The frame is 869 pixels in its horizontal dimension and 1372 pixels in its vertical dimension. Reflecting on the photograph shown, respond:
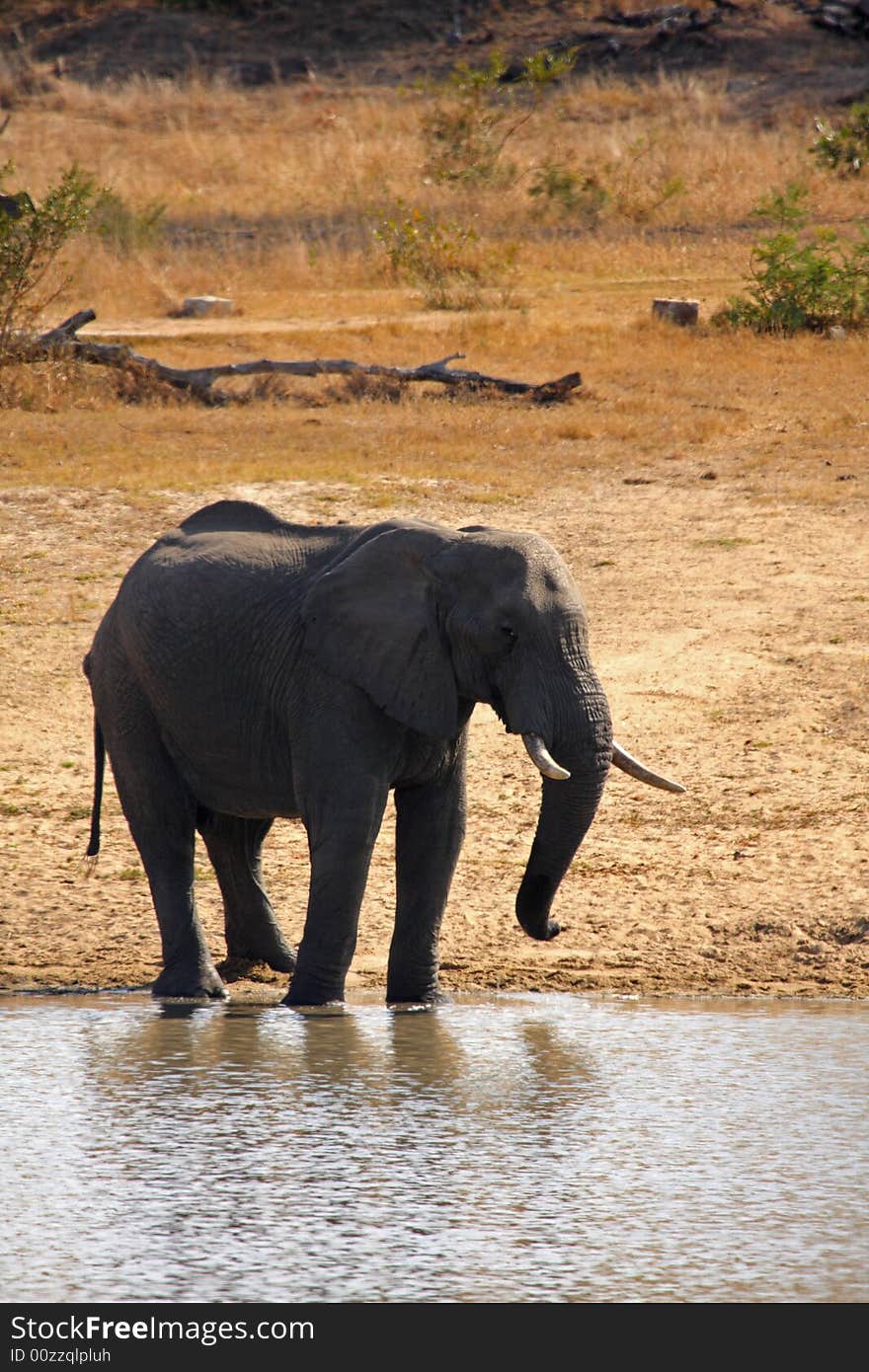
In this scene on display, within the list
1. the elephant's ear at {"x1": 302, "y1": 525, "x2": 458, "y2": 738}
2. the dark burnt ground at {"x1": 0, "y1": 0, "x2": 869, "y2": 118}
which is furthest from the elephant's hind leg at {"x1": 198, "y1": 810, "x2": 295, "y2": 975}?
the dark burnt ground at {"x1": 0, "y1": 0, "x2": 869, "y2": 118}

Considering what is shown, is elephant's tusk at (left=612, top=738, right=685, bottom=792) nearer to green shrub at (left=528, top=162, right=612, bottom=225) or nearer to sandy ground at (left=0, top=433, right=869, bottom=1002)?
sandy ground at (left=0, top=433, right=869, bottom=1002)

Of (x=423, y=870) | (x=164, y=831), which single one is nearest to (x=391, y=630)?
(x=423, y=870)

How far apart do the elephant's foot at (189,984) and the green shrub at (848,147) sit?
2265 cm

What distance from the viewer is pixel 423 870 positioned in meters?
6.59

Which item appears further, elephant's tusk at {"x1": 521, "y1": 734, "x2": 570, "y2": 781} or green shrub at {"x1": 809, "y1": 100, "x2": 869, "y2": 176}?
green shrub at {"x1": 809, "y1": 100, "x2": 869, "y2": 176}

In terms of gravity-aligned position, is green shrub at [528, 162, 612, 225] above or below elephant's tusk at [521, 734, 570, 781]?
above

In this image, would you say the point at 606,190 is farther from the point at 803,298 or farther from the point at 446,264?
the point at 803,298

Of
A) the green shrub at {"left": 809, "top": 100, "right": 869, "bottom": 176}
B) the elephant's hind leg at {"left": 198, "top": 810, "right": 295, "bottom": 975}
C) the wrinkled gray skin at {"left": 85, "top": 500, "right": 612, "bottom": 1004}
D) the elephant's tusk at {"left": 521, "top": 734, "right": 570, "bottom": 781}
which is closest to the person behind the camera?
the elephant's tusk at {"left": 521, "top": 734, "right": 570, "bottom": 781}

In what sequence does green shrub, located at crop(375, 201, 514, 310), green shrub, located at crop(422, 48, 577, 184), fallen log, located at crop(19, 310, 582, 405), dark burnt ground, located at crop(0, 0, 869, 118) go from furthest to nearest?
dark burnt ground, located at crop(0, 0, 869, 118), green shrub, located at crop(422, 48, 577, 184), green shrub, located at crop(375, 201, 514, 310), fallen log, located at crop(19, 310, 582, 405)

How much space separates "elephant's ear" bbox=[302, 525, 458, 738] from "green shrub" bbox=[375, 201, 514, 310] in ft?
49.2

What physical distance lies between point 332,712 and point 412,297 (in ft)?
53.2

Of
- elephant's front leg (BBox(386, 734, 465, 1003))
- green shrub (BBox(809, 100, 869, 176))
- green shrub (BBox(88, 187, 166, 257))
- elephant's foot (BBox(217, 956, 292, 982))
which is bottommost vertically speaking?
elephant's foot (BBox(217, 956, 292, 982))

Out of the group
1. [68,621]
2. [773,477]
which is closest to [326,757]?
[68,621]

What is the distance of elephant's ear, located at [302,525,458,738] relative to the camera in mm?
6203
